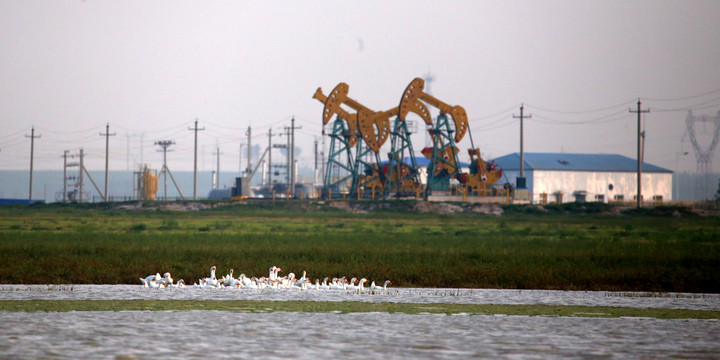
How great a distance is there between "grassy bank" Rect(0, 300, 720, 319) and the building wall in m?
94.4

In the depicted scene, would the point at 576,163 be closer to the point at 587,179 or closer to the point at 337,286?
the point at 587,179

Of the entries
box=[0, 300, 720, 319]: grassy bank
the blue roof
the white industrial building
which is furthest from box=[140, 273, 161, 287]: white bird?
the blue roof

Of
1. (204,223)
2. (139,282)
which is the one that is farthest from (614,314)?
(204,223)

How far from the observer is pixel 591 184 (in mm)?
119438

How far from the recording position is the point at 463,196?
3605 inches

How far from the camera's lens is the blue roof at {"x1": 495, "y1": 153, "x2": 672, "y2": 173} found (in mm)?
121062

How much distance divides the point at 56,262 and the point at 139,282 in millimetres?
4318

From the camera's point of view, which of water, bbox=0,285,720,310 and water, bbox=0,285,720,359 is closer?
water, bbox=0,285,720,359

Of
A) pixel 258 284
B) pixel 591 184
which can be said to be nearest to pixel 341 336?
pixel 258 284

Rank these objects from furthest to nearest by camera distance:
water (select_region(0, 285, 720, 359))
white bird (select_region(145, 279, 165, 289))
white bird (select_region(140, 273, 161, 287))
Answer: white bird (select_region(140, 273, 161, 287)) < white bird (select_region(145, 279, 165, 289)) < water (select_region(0, 285, 720, 359))

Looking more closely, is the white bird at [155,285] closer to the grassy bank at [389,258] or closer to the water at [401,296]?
the water at [401,296]

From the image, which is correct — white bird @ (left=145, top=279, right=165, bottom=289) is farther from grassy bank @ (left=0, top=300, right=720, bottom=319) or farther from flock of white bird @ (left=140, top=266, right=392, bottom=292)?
grassy bank @ (left=0, top=300, right=720, bottom=319)

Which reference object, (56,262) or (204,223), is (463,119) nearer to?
(204,223)

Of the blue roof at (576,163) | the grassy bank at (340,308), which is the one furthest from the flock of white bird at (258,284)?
the blue roof at (576,163)
